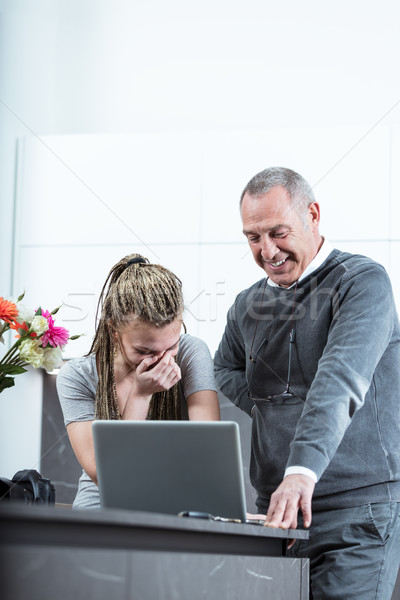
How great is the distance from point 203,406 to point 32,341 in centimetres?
43

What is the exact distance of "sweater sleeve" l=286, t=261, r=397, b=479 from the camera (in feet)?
4.32

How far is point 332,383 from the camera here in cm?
138

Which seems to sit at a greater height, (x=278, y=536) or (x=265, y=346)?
(x=265, y=346)

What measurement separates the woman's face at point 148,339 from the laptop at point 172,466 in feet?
1.46

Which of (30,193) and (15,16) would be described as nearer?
(30,193)

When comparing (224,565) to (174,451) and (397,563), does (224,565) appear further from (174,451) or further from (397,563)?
(397,563)

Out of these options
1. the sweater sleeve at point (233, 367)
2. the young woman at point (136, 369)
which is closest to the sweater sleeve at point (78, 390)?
the young woman at point (136, 369)

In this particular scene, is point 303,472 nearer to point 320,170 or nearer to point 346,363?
point 346,363

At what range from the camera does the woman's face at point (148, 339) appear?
5.41ft

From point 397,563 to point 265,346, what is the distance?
54 centimetres

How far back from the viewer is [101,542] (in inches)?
26.2

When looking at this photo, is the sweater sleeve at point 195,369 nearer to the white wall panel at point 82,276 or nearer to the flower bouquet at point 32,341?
the flower bouquet at point 32,341

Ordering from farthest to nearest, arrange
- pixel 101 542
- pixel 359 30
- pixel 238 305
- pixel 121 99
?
pixel 121 99
pixel 359 30
pixel 238 305
pixel 101 542

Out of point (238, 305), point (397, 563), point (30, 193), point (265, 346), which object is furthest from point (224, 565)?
point (30, 193)
